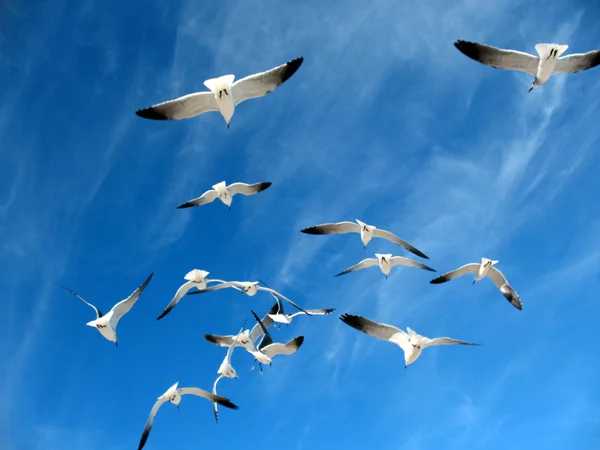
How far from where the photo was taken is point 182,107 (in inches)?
602

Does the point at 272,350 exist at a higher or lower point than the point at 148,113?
lower

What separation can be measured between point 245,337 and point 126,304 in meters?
4.12

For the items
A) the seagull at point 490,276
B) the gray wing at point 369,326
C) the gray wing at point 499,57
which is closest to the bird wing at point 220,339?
the gray wing at point 369,326

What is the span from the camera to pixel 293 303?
1944 cm

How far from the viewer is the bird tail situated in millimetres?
14429

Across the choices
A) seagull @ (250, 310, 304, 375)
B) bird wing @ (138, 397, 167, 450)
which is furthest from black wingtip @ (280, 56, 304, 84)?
bird wing @ (138, 397, 167, 450)

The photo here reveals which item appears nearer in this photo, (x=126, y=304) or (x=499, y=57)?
(x=499, y=57)

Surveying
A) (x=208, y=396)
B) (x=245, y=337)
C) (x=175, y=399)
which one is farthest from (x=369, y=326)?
(x=175, y=399)

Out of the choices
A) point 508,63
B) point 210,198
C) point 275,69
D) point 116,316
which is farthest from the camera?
point 210,198

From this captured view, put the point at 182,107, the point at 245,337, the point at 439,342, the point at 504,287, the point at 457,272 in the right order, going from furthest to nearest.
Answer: the point at 504,287
the point at 457,272
the point at 245,337
the point at 439,342
the point at 182,107

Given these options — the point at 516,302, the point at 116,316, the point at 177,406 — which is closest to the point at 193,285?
the point at 116,316

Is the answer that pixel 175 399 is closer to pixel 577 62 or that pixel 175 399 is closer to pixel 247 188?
pixel 247 188

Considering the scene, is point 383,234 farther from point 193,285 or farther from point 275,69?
point 275,69

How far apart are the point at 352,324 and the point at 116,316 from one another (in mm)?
7886
